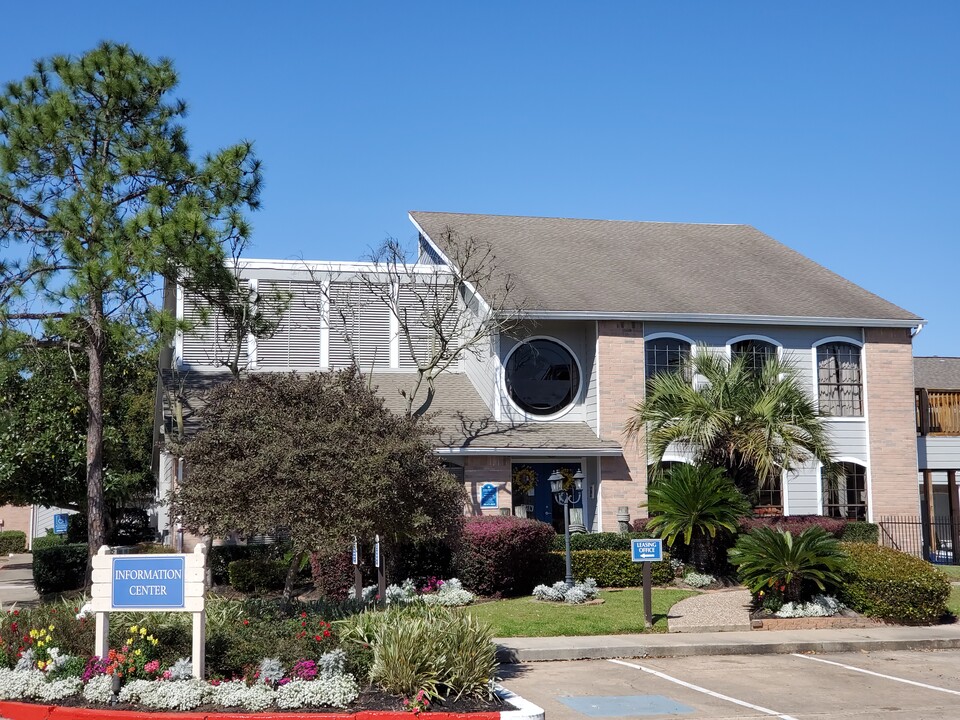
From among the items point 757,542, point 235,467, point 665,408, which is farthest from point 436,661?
point 665,408

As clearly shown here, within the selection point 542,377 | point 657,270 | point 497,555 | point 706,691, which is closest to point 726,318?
point 657,270

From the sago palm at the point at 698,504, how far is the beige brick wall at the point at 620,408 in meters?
3.92

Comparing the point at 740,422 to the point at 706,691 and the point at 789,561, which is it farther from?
the point at 706,691

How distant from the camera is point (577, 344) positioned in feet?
84.6

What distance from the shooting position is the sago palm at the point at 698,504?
19.7 m

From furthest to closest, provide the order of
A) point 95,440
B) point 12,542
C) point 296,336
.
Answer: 1. point 12,542
2. point 296,336
3. point 95,440

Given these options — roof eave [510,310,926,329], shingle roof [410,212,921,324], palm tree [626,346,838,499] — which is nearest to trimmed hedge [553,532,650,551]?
palm tree [626,346,838,499]

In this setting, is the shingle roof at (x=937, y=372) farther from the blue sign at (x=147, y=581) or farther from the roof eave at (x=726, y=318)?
the blue sign at (x=147, y=581)

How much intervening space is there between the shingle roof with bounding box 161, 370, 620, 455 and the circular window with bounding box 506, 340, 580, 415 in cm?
59

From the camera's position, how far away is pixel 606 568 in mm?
20422

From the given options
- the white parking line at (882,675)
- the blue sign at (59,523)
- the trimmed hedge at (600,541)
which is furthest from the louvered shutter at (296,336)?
the blue sign at (59,523)

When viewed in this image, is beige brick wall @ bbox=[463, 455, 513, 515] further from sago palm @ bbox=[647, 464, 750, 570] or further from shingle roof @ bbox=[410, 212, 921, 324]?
sago palm @ bbox=[647, 464, 750, 570]

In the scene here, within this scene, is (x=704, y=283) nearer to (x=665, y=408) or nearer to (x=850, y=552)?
(x=665, y=408)

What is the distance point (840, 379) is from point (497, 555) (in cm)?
1235
